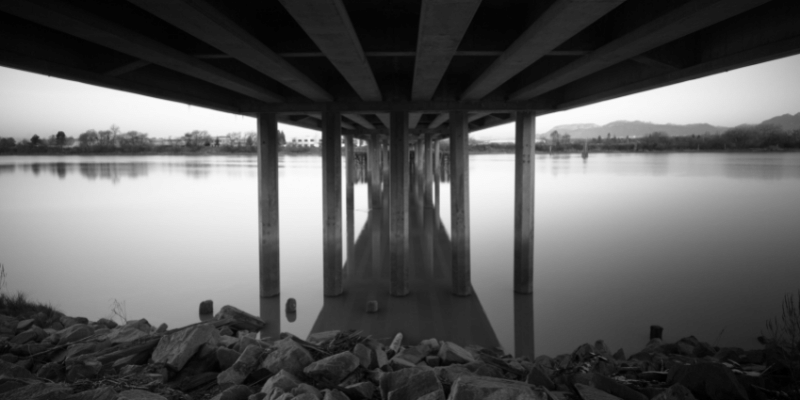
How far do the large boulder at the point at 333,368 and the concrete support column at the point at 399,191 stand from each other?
571 cm

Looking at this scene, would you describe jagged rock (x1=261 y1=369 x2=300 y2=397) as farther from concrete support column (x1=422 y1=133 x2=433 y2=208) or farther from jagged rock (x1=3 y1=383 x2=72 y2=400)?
concrete support column (x1=422 y1=133 x2=433 y2=208)

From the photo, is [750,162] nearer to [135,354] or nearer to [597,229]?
[597,229]

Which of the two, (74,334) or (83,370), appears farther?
(74,334)

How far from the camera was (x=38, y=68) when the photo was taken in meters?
5.98

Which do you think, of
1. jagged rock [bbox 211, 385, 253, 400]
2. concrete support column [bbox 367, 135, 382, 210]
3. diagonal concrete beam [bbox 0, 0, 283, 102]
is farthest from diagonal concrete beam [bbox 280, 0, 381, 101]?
concrete support column [bbox 367, 135, 382, 210]

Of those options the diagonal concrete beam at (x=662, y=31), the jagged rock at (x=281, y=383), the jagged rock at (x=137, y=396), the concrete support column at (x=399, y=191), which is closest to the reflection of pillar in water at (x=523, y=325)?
the concrete support column at (x=399, y=191)

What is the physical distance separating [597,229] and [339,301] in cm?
1641

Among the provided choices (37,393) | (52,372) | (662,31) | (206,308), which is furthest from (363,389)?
(206,308)

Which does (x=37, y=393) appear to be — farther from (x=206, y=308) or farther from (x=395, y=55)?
(x=206, y=308)

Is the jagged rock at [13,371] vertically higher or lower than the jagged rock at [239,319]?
higher

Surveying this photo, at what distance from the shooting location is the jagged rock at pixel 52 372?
5.04 metres

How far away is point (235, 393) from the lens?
14.3 feet

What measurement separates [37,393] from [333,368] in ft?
8.10

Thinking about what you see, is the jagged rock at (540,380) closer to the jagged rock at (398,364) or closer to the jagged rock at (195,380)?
the jagged rock at (398,364)
